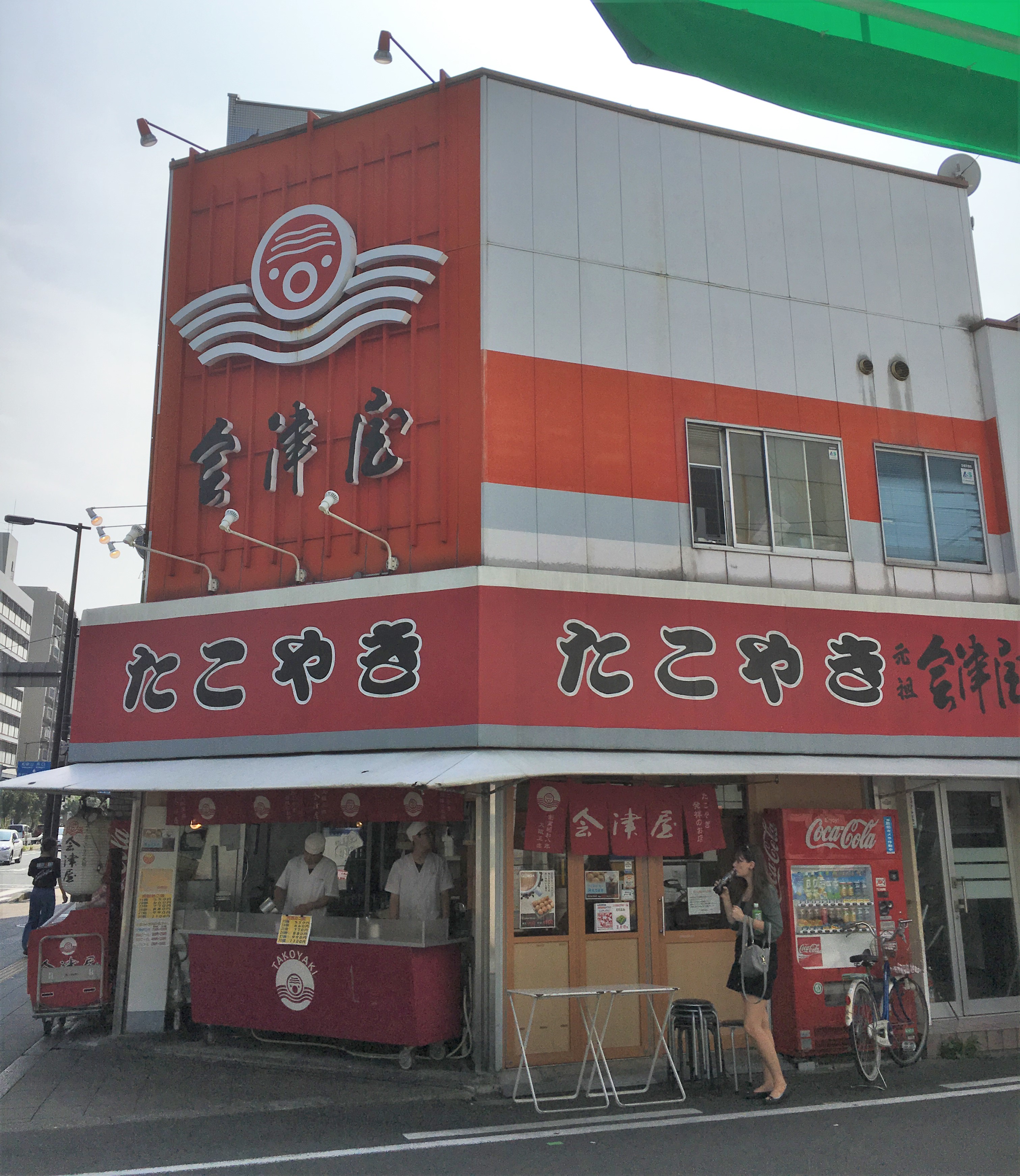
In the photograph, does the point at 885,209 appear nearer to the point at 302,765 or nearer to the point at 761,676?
the point at 761,676

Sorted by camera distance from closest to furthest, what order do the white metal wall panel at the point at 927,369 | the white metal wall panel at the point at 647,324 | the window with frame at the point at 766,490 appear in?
1. the white metal wall panel at the point at 647,324
2. the window with frame at the point at 766,490
3. the white metal wall panel at the point at 927,369

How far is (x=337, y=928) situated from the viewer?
991cm

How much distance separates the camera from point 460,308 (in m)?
10.4

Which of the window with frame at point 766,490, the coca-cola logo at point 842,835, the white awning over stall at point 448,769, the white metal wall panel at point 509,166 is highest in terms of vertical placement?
the white metal wall panel at point 509,166

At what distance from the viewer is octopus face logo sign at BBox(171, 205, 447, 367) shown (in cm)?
1075

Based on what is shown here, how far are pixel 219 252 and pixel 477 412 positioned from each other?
443 centimetres

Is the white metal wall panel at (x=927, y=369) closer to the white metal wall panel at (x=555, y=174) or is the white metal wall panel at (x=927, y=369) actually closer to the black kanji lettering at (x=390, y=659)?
the white metal wall panel at (x=555, y=174)

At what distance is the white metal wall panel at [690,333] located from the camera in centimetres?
1112

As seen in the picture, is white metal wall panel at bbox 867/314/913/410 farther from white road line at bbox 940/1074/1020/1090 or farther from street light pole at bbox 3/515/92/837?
street light pole at bbox 3/515/92/837

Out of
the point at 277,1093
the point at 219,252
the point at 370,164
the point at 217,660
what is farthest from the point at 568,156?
the point at 277,1093

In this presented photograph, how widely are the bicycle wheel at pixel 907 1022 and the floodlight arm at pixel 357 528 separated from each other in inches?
269

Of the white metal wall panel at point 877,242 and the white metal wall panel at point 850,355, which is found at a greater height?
the white metal wall panel at point 877,242

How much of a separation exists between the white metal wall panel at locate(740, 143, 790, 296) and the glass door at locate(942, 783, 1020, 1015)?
6572 mm

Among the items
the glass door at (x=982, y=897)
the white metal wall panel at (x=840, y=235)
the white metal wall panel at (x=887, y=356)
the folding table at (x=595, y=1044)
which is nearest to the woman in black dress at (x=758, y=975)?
the folding table at (x=595, y=1044)
